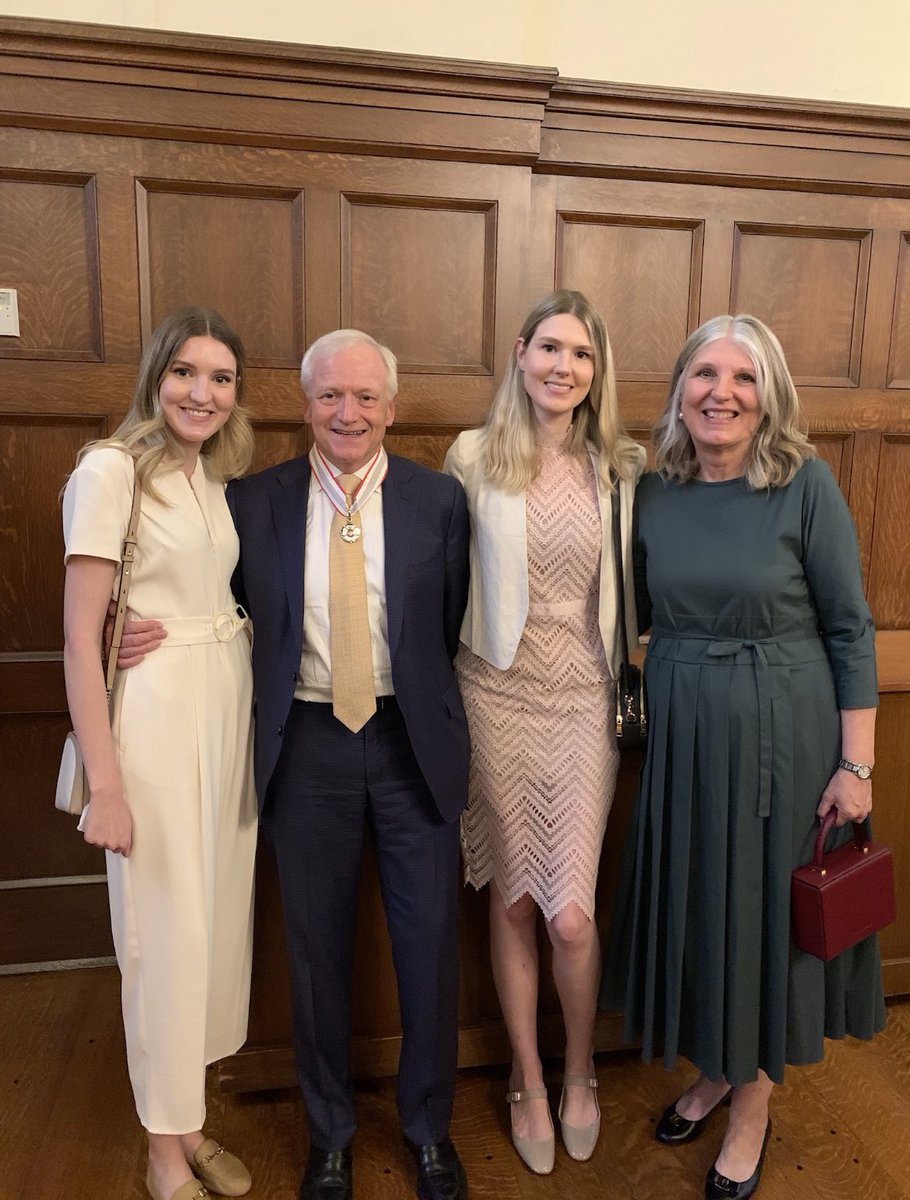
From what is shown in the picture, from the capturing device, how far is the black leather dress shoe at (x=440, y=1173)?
5.38 feet

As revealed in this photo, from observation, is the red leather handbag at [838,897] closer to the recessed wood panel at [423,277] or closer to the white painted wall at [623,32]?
the recessed wood panel at [423,277]

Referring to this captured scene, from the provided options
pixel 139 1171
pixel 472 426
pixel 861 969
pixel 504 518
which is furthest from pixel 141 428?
pixel 861 969

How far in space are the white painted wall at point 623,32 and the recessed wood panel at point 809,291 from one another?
36 centimetres

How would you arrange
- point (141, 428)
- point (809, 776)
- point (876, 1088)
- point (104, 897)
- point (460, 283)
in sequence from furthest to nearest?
point (104, 897), point (460, 283), point (876, 1088), point (809, 776), point (141, 428)

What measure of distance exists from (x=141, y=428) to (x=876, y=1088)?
2.17 metres

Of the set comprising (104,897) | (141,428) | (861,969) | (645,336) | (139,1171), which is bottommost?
(139,1171)

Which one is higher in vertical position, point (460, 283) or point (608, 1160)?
point (460, 283)

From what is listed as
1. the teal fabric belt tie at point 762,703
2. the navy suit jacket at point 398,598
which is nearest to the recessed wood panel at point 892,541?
the teal fabric belt tie at point 762,703

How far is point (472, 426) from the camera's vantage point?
2.24 meters

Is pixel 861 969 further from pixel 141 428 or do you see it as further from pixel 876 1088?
pixel 141 428

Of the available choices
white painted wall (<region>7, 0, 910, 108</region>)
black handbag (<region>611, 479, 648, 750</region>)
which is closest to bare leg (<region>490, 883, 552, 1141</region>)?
black handbag (<region>611, 479, 648, 750</region>)

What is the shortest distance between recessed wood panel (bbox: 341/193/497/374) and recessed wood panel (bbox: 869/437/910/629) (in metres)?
1.18

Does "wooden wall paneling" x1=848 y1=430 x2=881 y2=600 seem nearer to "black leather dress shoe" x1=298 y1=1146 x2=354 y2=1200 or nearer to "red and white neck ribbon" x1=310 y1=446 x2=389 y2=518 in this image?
"red and white neck ribbon" x1=310 y1=446 x2=389 y2=518

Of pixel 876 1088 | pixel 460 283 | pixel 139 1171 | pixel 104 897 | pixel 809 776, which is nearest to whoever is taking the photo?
pixel 809 776
